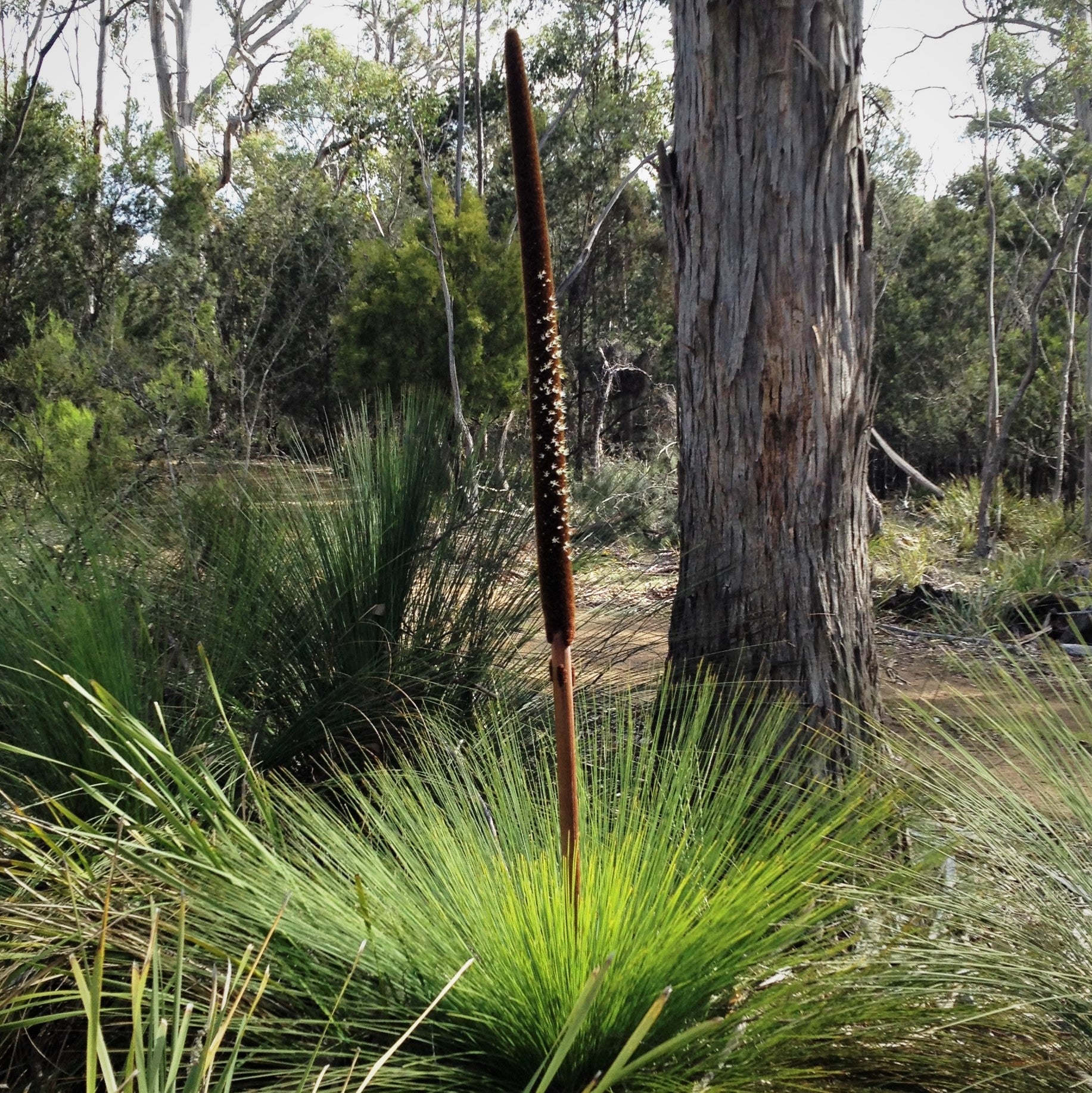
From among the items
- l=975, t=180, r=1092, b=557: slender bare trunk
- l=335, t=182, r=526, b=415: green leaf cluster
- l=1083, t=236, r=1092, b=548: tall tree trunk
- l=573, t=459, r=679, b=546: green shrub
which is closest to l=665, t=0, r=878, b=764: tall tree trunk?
l=573, t=459, r=679, b=546: green shrub

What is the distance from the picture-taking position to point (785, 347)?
288 centimetres

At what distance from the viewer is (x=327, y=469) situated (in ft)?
11.8

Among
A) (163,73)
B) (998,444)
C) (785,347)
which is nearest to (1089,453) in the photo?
(998,444)

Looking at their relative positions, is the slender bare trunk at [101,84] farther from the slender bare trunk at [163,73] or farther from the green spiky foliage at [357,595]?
the green spiky foliage at [357,595]

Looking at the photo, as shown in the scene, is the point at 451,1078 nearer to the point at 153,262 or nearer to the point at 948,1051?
the point at 948,1051

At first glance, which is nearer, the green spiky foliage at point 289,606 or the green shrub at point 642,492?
the green spiky foliage at point 289,606

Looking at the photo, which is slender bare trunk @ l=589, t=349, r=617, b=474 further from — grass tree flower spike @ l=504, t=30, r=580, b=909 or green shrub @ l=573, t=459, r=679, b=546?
grass tree flower spike @ l=504, t=30, r=580, b=909

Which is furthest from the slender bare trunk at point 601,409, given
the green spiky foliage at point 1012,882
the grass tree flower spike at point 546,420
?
the grass tree flower spike at point 546,420

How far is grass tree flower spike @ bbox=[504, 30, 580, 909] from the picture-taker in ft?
4.60

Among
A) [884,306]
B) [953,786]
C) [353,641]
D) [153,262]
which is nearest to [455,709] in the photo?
[353,641]

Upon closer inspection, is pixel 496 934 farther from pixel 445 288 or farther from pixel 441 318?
pixel 441 318

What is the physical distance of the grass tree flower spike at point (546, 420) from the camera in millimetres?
1402

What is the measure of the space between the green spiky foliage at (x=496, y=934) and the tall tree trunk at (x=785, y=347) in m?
1.09

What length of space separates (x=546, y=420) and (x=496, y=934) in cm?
72
